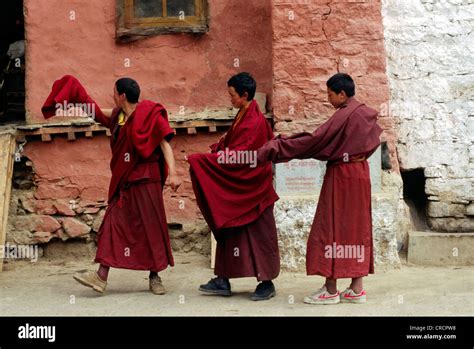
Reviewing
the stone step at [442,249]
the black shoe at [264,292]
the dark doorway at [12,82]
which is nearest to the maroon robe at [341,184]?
the black shoe at [264,292]

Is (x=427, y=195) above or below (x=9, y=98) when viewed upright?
below

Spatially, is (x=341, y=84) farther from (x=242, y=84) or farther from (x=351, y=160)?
(x=242, y=84)

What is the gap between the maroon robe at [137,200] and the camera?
22.8ft

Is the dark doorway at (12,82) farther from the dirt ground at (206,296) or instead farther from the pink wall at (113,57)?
the dirt ground at (206,296)

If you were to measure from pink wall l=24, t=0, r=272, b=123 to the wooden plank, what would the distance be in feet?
1.98

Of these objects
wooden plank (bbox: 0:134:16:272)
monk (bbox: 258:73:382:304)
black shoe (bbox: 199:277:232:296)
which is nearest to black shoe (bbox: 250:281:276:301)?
black shoe (bbox: 199:277:232:296)

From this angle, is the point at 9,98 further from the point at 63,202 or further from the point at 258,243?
A: the point at 258,243

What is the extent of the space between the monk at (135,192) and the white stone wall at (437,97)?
243 cm

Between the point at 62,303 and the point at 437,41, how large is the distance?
13.0ft

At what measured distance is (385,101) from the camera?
8047 millimetres

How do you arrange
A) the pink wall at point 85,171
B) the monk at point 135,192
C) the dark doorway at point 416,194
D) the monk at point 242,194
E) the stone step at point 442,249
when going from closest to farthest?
the monk at point 242,194
the monk at point 135,192
the stone step at point 442,249
the dark doorway at point 416,194
the pink wall at point 85,171

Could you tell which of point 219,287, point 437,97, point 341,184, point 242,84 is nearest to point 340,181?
point 341,184
